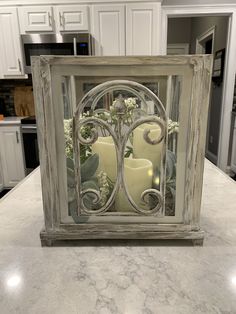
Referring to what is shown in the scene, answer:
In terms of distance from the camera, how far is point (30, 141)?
291cm

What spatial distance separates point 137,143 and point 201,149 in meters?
0.13

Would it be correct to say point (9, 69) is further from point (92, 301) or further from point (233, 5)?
point (92, 301)

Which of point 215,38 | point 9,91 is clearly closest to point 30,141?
point 9,91

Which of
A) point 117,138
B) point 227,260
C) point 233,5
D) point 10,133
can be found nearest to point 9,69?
point 10,133

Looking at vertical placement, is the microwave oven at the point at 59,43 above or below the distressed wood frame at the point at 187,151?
above

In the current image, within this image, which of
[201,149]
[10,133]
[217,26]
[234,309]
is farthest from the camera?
[217,26]

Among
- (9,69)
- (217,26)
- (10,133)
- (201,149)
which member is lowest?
(10,133)

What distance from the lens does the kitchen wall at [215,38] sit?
12.3 ft

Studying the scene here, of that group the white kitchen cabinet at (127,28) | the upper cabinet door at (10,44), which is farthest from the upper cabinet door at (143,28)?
the upper cabinet door at (10,44)

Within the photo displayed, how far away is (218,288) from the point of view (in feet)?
1.47

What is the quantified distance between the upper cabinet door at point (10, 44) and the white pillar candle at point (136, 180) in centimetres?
289

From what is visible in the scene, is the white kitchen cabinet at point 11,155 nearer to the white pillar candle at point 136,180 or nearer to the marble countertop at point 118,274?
the marble countertop at point 118,274

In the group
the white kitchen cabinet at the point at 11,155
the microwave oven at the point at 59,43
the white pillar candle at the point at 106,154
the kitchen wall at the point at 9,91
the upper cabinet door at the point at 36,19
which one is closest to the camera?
the white pillar candle at the point at 106,154

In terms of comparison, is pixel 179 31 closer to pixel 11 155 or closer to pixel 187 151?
pixel 11 155
